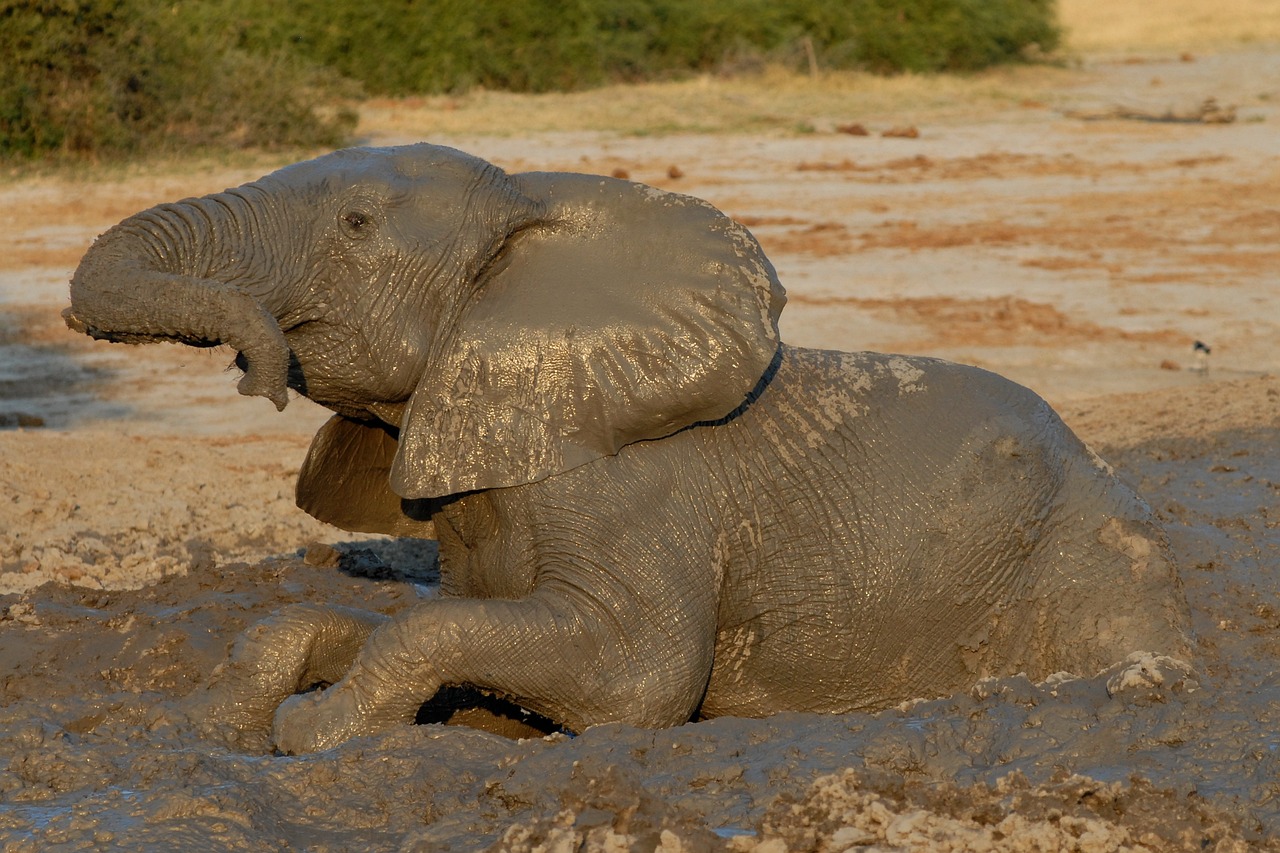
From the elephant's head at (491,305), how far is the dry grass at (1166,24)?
32695mm

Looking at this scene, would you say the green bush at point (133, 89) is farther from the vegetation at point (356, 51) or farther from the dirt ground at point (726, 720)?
the dirt ground at point (726, 720)

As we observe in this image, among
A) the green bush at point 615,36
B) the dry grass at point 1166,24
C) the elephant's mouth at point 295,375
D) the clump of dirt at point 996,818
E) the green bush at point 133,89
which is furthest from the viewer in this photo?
the dry grass at point 1166,24

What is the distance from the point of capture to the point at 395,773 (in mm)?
3924

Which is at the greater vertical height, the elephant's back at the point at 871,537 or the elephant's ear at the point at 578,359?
the elephant's ear at the point at 578,359

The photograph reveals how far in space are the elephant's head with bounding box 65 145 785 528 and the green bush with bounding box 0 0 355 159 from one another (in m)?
14.2

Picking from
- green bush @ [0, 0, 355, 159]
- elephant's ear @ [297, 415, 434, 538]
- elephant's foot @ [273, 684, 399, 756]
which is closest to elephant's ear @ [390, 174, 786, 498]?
elephant's foot @ [273, 684, 399, 756]

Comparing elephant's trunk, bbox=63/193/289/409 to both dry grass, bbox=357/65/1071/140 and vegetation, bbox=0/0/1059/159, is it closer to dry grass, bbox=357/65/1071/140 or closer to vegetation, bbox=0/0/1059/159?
vegetation, bbox=0/0/1059/159

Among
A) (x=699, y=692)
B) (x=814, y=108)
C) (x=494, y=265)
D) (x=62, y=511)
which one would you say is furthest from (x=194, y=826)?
(x=814, y=108)

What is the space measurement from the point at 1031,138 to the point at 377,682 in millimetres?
18552

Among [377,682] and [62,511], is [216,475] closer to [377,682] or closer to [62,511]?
[62,511]

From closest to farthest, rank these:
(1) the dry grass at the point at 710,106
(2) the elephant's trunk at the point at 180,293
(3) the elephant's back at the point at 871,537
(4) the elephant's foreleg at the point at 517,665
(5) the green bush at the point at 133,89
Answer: (2) the elephant's trunk at the point at 180,293 → (4) the elephant's foreleg at the point at 517,665 → (3) the elephant's back at the point at 871,537 → (5) the green bush at the point at 133,89 → (1) the dry grass at the point at 710,106

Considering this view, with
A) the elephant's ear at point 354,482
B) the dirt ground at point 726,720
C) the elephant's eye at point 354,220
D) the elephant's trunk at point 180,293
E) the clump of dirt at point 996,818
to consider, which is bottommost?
the dirt ground at point 726,720

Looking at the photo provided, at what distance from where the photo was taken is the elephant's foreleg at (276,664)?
4512 millimetres

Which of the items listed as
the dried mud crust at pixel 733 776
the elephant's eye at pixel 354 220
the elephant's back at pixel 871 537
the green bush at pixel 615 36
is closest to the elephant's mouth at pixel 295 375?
the elephant's eye at pixel 354 220
